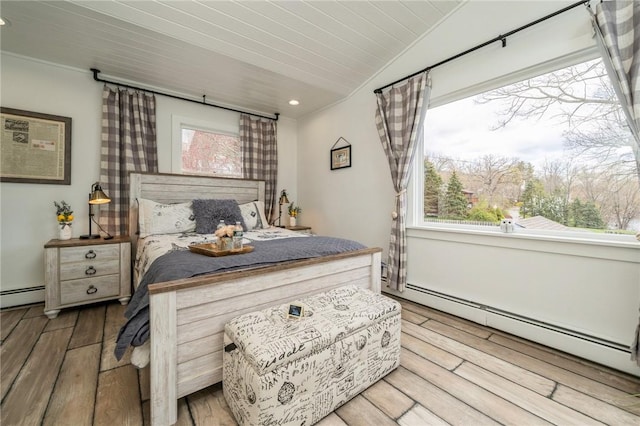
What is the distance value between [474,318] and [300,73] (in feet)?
9.78

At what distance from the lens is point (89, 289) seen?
2430mm

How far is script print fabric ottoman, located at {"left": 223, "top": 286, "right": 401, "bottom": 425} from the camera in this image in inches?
43.1

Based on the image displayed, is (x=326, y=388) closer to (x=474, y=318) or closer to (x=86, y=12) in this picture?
(x=474, y=318)

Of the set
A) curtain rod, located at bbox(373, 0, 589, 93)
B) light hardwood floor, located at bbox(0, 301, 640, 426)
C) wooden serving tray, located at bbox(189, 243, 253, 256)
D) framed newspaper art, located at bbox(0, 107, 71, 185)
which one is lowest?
light hardwood floor, located at bbox(0, 301, 640, 426)

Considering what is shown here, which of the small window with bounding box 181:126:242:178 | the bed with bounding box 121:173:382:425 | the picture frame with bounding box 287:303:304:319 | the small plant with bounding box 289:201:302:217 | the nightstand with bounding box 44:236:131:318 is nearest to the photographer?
the bed with bounding box 121:173:382:425

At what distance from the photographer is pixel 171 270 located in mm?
1341

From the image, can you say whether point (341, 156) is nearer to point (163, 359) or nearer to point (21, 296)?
point (163, 359)

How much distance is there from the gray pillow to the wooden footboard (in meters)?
1.39

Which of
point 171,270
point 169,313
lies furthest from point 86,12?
point 169,313

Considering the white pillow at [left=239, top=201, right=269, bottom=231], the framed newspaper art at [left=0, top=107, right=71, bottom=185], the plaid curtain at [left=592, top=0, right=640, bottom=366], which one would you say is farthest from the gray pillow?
the plaid curtain at [left=592, top=0, right=640, bottom=366]

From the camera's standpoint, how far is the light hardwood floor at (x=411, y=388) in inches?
49.8

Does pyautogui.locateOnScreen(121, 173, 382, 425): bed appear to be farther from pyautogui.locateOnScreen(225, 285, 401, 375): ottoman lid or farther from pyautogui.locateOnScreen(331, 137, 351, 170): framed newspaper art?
pyautogui.locateOnScreen(331, 137, 351, 170): framed newspaper art

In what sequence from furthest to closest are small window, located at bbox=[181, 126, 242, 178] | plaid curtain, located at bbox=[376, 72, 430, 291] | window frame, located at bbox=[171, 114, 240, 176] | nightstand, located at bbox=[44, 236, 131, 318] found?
1. small window, located at bbox=[181, 126, 242, 178]
2. window frame, located at bbox=[171, 114, 240, 176]
3. plaid curtain, located at bbox=[376, 72, 430, 291]
4. nightstand, located at bbox=[44, 236, 131, 318]

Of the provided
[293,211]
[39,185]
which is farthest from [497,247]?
[39,185]
